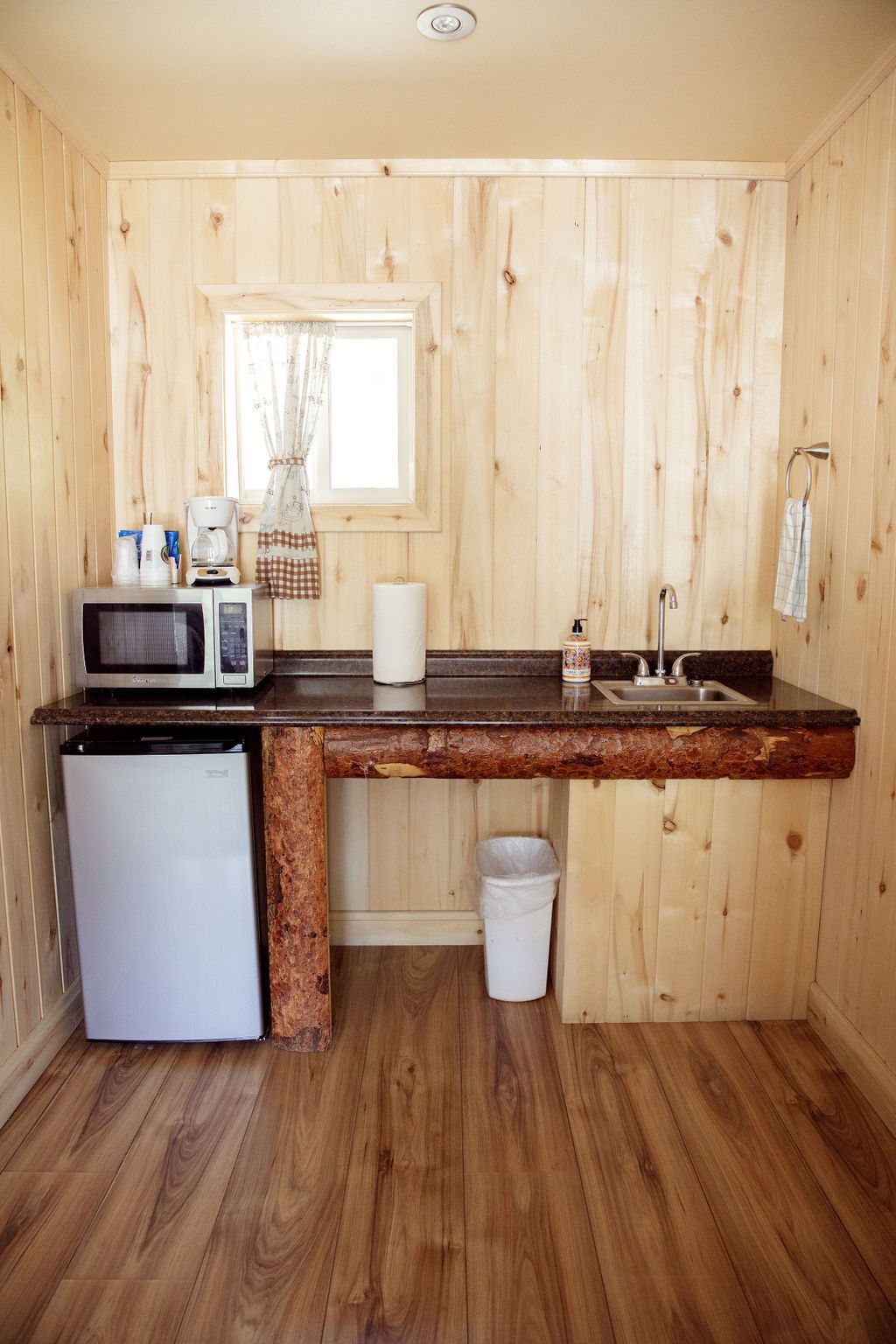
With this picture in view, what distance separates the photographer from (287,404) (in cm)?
269

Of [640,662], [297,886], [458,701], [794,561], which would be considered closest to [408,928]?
[297,886]

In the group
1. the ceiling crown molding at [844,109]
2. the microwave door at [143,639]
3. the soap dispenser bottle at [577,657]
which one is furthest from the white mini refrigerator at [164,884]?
the ceiling crown molding at [844,109]

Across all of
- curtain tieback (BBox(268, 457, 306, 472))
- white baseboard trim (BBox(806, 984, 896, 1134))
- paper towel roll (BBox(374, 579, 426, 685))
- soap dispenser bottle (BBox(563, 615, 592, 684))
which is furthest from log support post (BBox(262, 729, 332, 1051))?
white baseboard trim (BBox(806, 984, 896, 1134))

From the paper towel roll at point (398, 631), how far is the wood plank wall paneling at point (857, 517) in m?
1.08

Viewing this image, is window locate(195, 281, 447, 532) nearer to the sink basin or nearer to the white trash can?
the sink basin

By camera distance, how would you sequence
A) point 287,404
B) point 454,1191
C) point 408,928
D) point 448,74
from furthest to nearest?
point 408,928, point 287,404, point 448,74, point 454,1191

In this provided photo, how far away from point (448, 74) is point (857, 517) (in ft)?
4.70

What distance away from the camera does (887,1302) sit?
1.53 m

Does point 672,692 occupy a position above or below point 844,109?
below

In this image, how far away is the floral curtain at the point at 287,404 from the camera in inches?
106

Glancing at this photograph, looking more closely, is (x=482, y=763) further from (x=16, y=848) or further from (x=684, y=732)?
(x=16, y=848)

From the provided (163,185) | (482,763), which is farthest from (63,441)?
(482,763)

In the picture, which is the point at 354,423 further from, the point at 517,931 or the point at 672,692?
the point at 517,931

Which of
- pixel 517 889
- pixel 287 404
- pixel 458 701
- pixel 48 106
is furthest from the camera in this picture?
pixel 287 404
